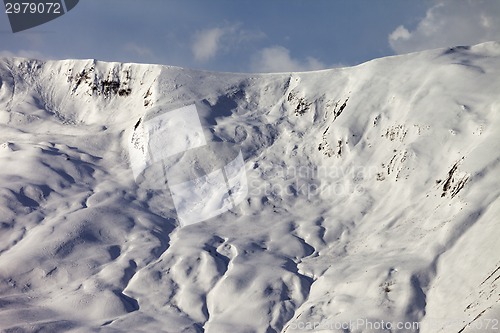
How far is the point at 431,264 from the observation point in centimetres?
7331

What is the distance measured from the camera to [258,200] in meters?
101

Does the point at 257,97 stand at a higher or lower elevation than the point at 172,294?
higher

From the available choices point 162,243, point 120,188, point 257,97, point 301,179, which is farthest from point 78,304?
point 257,97

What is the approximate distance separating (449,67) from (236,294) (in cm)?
5745

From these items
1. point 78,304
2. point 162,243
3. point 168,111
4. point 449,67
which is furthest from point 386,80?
point 78,304

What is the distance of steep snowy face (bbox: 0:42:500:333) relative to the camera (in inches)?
2879

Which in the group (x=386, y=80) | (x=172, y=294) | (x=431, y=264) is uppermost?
(x=386, y=80)

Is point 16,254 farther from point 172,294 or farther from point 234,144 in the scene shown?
point 234,144

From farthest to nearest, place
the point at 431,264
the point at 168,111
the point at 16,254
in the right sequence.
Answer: the point at 168,111, the point at 16,254, the point at 431,264

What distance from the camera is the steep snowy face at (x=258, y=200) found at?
7312cm

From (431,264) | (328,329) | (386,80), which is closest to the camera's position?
(328,329)

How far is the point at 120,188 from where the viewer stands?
10456 centimetres

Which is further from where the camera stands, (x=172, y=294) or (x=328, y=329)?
(x=172, y=294)

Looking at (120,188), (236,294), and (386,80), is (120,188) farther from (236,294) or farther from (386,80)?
(386,80)
